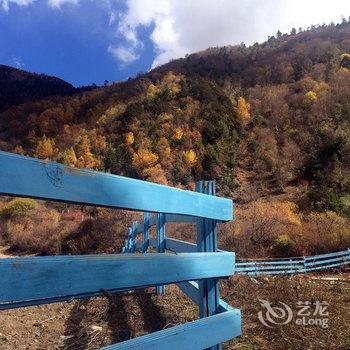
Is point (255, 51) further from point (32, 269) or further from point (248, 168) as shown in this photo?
point (32, 269)

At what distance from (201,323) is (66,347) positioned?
296 cm

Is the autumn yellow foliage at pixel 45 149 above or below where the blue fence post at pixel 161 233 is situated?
above

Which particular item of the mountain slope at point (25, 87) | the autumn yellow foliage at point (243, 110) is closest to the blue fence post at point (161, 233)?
the autumn yellow foliage at point (243, 110)

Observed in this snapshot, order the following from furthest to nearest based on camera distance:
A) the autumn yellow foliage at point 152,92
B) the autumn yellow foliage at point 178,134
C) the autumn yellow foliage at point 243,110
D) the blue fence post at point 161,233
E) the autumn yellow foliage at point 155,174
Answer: the autumn yellow foliage at point 152,92
the autumn yellow foliage at point 243,110
the autumn yellow foliage at point 178,134
the autumn yellow foliage at point 155,174
the blue fence post at point 161,233

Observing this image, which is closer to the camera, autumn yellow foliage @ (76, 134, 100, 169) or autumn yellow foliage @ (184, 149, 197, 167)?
autumn yellow foliage @ (76, 134, 100, 169)

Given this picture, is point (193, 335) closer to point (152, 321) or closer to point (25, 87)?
point (152, 321)

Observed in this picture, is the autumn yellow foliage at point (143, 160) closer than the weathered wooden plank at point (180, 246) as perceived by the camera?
No

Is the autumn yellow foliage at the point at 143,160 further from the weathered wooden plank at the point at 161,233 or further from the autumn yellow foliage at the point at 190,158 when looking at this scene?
the weathered wooden plank at the point at 161,233

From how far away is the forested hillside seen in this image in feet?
113

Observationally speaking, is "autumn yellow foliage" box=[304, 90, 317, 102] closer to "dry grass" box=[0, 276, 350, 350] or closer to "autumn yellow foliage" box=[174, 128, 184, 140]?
"autumn yellow foliage" box=[174, 128, 184, 140]

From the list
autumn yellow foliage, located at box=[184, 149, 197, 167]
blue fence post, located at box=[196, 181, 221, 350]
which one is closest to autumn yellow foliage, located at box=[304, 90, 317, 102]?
autumn yellow foliage, located at box=[184, 149, 197, 167]

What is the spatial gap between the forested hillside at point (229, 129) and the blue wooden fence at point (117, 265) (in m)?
14.4

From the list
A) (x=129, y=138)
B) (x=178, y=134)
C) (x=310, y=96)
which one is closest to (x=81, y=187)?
(x=129, y=138)

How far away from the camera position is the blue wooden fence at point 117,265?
1260 millimetres
